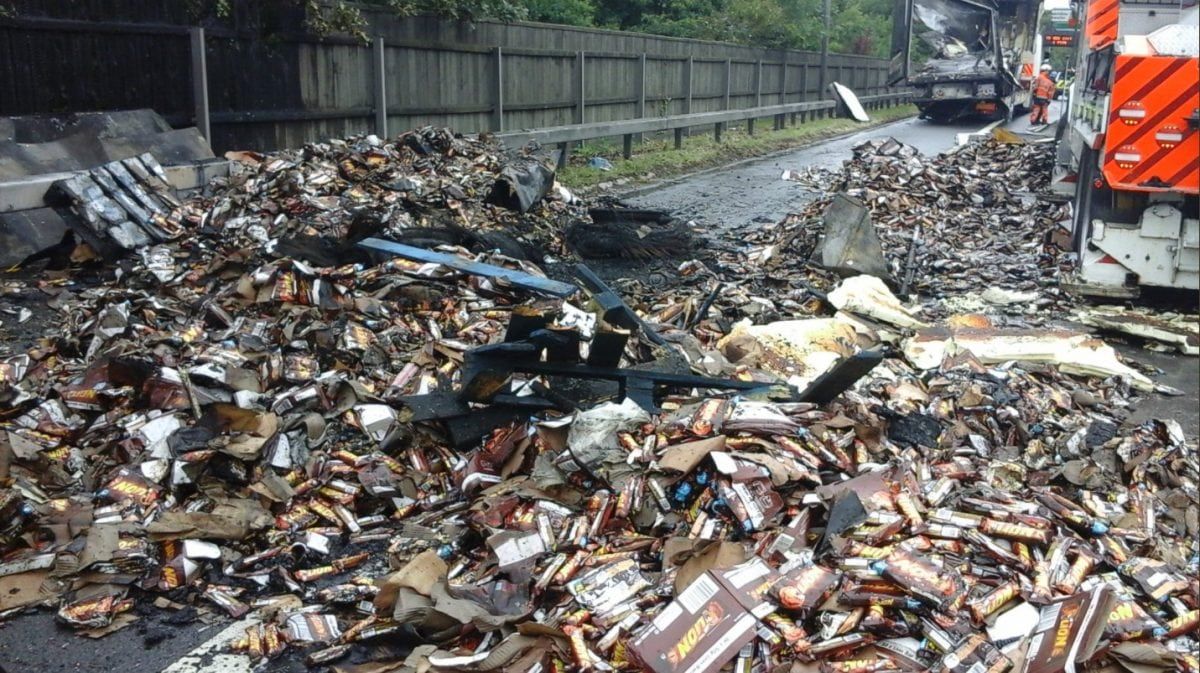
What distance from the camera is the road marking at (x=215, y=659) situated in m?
3.79

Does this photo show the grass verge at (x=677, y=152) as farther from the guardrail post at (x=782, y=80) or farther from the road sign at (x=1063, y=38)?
the road sign at (x=1063, y=38)

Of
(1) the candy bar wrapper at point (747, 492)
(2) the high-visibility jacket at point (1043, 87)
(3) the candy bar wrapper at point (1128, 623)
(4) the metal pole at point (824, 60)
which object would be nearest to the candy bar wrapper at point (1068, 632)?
(3) the candy bar wrapper at point (1128, 623)

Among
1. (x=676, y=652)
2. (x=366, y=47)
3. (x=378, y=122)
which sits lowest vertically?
(x=676, y=652)

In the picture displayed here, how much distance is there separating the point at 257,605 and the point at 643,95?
62.1 feet

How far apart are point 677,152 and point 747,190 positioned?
16.4ft

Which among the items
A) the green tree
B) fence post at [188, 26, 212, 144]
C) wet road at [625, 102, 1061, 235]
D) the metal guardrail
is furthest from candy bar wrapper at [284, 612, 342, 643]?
the green tree

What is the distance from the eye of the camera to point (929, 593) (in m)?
3.73

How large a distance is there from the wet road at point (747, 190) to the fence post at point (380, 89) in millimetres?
3829

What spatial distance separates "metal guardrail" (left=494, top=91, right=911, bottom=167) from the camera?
655 inches

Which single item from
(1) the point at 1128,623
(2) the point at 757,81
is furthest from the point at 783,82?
(1) the point at 1128,623

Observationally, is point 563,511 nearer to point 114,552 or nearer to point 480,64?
point 114,552

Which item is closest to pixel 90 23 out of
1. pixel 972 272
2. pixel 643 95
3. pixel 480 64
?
pixel 480 64

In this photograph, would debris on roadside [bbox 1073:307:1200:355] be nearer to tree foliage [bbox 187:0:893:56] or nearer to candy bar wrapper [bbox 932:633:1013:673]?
candy bar wrapper [bbox 932:633:1013:673]

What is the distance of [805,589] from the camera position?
3.74 meters
